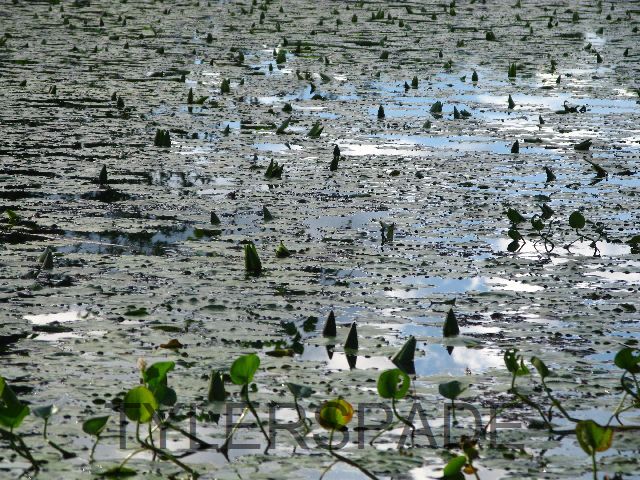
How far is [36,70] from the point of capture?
30.7 feet

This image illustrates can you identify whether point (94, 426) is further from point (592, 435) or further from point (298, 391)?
point (592, 435)

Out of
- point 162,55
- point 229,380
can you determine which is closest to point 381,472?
point 229,380

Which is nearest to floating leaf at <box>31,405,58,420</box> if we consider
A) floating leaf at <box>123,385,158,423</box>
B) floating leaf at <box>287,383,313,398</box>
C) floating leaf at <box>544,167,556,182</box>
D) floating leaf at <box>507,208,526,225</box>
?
floating leaf at <box>123,385,158,423</box>

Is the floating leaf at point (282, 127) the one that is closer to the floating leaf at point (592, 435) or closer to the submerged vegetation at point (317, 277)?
the submerged vegetation at point (317, 277)

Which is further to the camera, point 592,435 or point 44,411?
point 44,411

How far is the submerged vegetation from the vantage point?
261cm

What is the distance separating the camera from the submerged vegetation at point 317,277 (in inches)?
103

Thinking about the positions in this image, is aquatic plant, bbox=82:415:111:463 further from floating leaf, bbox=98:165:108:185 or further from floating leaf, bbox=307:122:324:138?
floating leaf, bbox=307:122:324:138

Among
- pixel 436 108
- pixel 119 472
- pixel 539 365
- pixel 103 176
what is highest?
pixel 436 108

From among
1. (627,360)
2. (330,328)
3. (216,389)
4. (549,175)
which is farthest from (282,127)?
(627,360)

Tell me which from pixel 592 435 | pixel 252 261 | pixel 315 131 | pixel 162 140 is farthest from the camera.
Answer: pixel 315 131

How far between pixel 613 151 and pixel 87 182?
295 cm

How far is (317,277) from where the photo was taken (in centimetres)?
402

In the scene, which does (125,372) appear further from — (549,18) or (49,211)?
(549,18)
